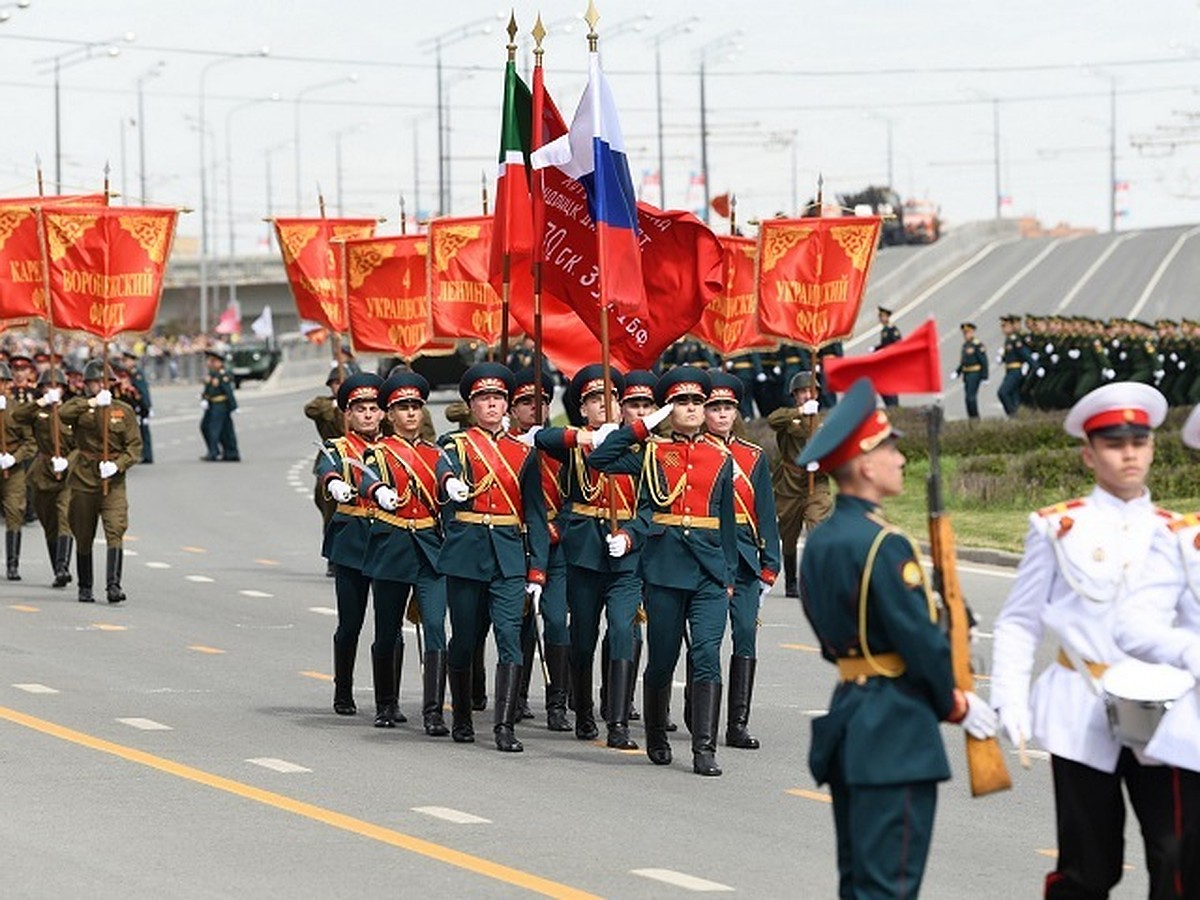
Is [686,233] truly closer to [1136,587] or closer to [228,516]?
[1136,587]

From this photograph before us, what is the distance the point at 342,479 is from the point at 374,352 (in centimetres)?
914

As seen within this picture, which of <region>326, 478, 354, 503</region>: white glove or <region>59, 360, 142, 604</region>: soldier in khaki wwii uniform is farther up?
<region>326, 478, 354, 503</region>: white glove

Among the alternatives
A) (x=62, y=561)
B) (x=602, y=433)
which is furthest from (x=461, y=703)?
(x=62, y=561)

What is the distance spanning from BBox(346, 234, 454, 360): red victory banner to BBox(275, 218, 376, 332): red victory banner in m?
0.61

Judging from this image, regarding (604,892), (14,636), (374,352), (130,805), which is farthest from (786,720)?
(374,352)

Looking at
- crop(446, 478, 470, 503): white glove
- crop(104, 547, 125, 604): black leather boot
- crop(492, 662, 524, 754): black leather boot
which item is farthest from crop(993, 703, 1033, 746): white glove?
crop(104, 547, 125, 604): black leather boot

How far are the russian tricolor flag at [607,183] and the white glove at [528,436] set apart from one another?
3.05 ft

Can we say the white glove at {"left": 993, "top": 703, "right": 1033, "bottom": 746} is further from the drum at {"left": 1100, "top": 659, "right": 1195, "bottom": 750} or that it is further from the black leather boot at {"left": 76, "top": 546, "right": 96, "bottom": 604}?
the black leather boot at {"left": 76, "top": 546, "right": 96, "bottom": 604}

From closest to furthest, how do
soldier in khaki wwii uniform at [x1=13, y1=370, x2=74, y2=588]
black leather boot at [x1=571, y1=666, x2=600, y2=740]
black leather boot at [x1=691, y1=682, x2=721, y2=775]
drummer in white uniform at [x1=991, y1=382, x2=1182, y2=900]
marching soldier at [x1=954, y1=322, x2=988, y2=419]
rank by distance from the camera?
drummer in white uniform at [x1=991, y1=382, x2=1182, y2=900]
black leather boot at [x1=691, y1=682, x2=721, y2=775]
black leather boot at [x1=571, y1=666, x2=600, y2=740]
soldier in khaki wwii uniform at [x1=13, y1=370, x2=74, y2=588]
marching soldier at [x1=954, y1=322, x2=988, y2=419]

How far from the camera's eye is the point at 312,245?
25.1m

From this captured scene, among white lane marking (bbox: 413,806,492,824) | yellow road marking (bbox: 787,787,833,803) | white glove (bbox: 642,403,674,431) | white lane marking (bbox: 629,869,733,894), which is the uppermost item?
white glove (bbox: 642,403,674,431)

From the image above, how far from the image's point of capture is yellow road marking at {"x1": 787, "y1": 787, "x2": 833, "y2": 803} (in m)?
12.0

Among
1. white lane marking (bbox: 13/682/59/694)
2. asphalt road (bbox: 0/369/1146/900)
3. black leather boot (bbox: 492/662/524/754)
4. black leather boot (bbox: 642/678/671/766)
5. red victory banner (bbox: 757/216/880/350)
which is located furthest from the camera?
red victory banner (bbox: 757/216/880/350)

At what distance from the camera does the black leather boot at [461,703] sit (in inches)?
546
